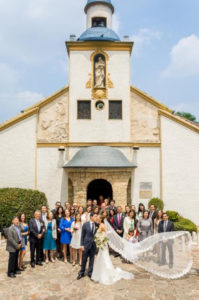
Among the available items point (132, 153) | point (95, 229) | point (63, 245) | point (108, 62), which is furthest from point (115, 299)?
point (108, 62)

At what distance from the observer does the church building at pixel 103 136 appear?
16.3 metres

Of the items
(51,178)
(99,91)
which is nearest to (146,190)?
(51,178)

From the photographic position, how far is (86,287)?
285 inches

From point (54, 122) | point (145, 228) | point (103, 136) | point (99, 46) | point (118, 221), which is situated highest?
point (99, 46)

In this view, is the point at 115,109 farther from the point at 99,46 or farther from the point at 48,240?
the point at 48,240

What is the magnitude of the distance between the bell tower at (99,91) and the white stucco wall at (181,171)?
2644 millimetres

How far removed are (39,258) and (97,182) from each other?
360 inches

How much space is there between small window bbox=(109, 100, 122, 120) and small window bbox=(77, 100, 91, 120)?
132 cm

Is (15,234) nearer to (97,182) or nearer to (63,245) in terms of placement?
(63,245)

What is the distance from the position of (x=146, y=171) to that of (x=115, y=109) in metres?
4.14

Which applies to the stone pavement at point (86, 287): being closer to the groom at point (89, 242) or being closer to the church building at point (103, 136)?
the groom at point (89, 242)

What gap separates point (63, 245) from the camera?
977cm

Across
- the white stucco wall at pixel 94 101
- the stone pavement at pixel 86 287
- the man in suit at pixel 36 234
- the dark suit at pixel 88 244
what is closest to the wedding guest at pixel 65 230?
the man in suit at pixel 36 234

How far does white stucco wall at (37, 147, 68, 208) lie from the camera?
16.3 m
